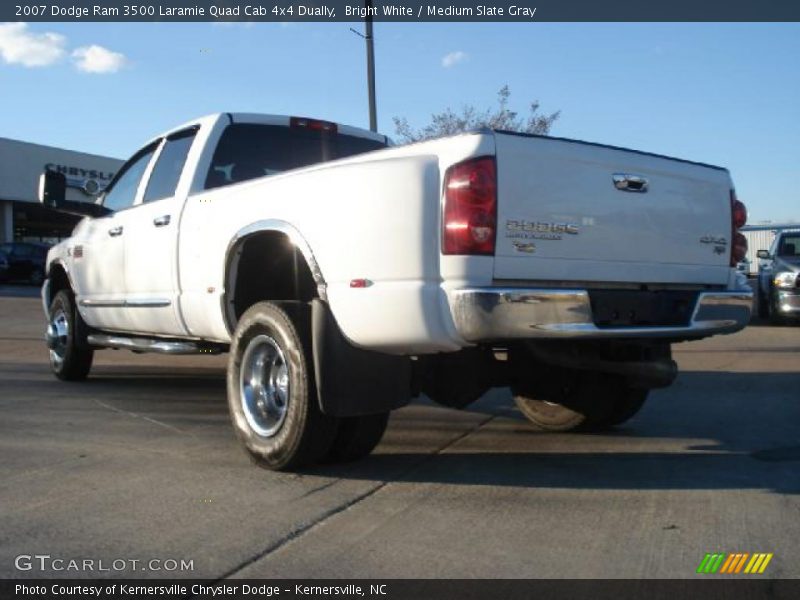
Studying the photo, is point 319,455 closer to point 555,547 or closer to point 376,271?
point 376,271

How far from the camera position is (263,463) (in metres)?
4.79

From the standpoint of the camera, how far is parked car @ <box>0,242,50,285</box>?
100 feet

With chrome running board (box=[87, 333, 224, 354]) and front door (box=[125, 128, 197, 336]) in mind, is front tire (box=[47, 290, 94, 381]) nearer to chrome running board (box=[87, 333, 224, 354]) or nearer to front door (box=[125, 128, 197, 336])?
chrome running board (box=[87, 333, 224, 354])

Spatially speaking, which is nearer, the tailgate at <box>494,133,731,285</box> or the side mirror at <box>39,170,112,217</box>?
the tailgate at <box>494,133,731,285</box>

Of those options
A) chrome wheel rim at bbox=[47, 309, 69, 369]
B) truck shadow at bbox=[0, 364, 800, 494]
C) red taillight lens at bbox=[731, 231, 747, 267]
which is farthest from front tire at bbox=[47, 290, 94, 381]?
red taillight lens at bbox=[731, 231, 747, 267]

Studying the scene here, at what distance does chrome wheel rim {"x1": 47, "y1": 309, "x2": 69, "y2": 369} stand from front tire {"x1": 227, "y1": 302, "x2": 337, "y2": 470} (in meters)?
3.61

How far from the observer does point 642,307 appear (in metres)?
4.48

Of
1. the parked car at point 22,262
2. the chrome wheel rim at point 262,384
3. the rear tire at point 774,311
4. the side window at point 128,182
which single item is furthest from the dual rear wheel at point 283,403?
the parked car at point 22,262

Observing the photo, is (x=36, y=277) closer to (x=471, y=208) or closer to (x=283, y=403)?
(x=283, y=403)

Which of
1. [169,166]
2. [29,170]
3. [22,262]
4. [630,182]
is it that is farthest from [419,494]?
[29,170]

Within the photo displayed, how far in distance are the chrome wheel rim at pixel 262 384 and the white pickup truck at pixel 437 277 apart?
0.04 feet

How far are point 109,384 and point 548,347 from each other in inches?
204
